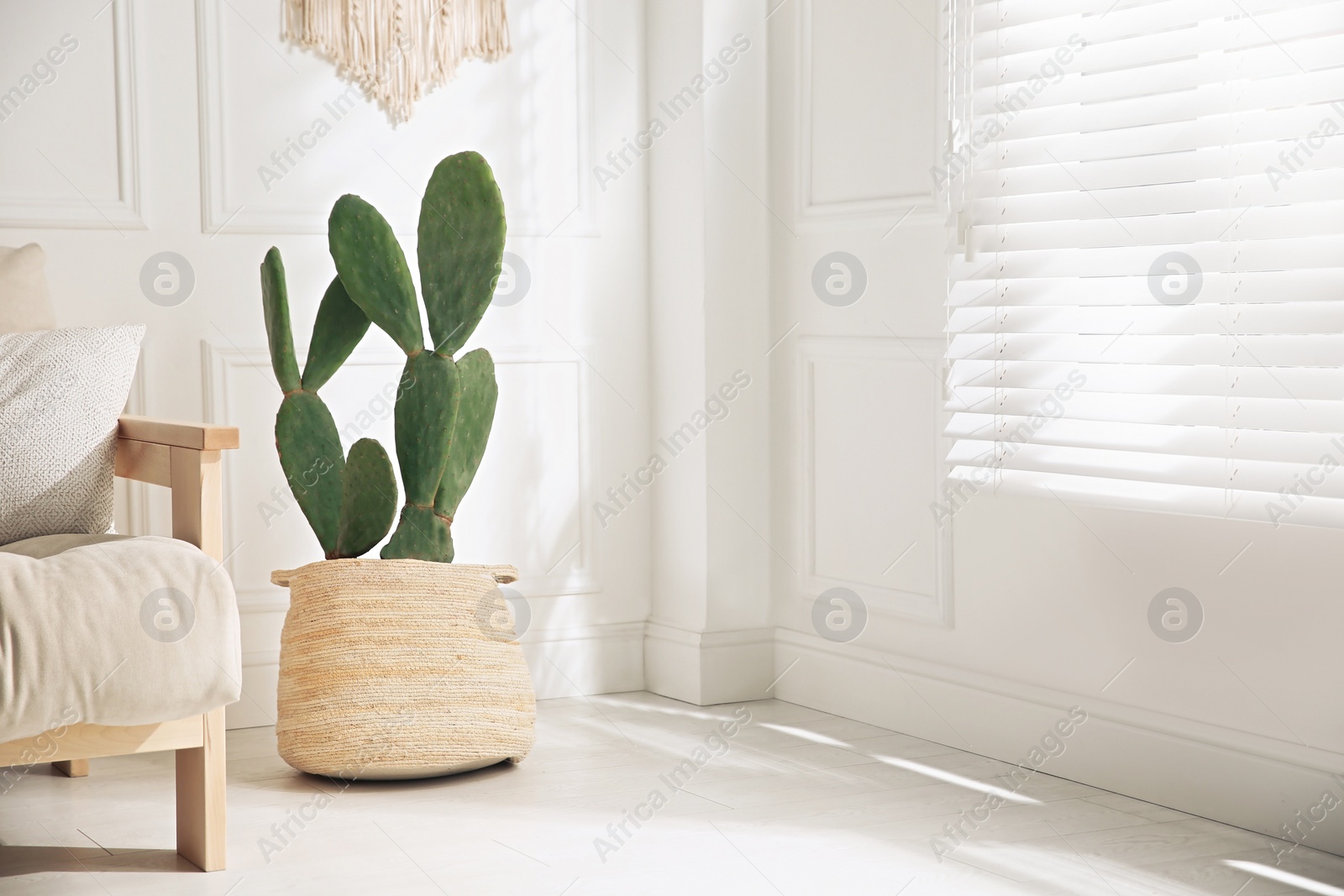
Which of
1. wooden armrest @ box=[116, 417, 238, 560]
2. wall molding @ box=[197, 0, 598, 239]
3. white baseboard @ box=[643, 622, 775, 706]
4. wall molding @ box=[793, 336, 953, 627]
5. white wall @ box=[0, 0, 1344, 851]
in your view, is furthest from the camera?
white baseboard @ box=[643, 622, 775, 706]

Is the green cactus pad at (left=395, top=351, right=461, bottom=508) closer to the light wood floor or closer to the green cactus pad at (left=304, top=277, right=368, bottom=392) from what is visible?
the green cactus pad at (left=304, top=277, right=368, bottom=392)

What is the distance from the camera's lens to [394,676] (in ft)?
7.52

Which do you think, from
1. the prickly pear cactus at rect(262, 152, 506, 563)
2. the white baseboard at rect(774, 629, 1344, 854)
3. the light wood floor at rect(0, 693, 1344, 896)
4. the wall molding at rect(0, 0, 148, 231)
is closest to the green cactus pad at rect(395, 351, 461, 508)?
the prickly pear cactus at rect(262, 152, 506, 563)

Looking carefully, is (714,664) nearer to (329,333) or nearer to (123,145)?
(329,333)

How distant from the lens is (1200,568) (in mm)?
2055

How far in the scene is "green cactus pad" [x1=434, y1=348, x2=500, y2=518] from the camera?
242 centimetres

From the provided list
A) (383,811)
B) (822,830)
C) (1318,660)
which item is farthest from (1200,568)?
(383,811)

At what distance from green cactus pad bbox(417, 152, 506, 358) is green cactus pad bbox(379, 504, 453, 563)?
303 mm

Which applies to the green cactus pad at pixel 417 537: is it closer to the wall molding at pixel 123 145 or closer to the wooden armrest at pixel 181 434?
the wooden armrest at pixel 181 434

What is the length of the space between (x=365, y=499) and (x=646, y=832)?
0.79m

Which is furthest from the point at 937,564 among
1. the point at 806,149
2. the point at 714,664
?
the point at 806,149

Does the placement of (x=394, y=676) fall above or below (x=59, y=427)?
A: below

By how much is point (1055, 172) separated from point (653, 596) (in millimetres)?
1359

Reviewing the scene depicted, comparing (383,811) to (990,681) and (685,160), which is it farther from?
(685,160)
